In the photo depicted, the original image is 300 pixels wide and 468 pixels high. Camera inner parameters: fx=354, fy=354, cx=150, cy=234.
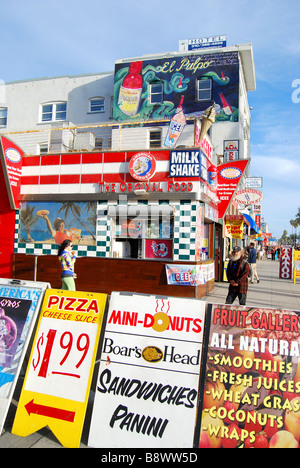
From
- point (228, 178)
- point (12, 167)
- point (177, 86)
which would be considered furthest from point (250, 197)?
point (177, 86)

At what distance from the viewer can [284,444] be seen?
2.96 meters

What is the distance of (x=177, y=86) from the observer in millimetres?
22297

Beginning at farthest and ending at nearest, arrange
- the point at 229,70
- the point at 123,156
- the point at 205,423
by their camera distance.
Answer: the point at 229,70 → the point at 123,156 → the point at 205,423

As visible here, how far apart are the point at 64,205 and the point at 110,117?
543 inches

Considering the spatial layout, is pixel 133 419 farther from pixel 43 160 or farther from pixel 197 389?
pixel 43 160

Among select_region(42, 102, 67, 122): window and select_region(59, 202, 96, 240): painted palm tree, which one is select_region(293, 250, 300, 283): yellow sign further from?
select_region(42, 102, 67, 122): window

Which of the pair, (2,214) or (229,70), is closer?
(2,214)

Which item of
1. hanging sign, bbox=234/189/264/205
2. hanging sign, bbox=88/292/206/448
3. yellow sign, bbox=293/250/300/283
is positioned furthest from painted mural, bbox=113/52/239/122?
hanging sign, bbox=88/292/206/448

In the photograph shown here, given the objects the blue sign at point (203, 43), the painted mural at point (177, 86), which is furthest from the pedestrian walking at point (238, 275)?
the blue sign at point (203, 43)

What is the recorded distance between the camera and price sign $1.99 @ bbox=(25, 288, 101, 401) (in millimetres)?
3504

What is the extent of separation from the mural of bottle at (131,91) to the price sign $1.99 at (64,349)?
20.8 metres

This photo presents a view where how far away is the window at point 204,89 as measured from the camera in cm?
2191

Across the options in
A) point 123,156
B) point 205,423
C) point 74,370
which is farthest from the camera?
point 123,156
